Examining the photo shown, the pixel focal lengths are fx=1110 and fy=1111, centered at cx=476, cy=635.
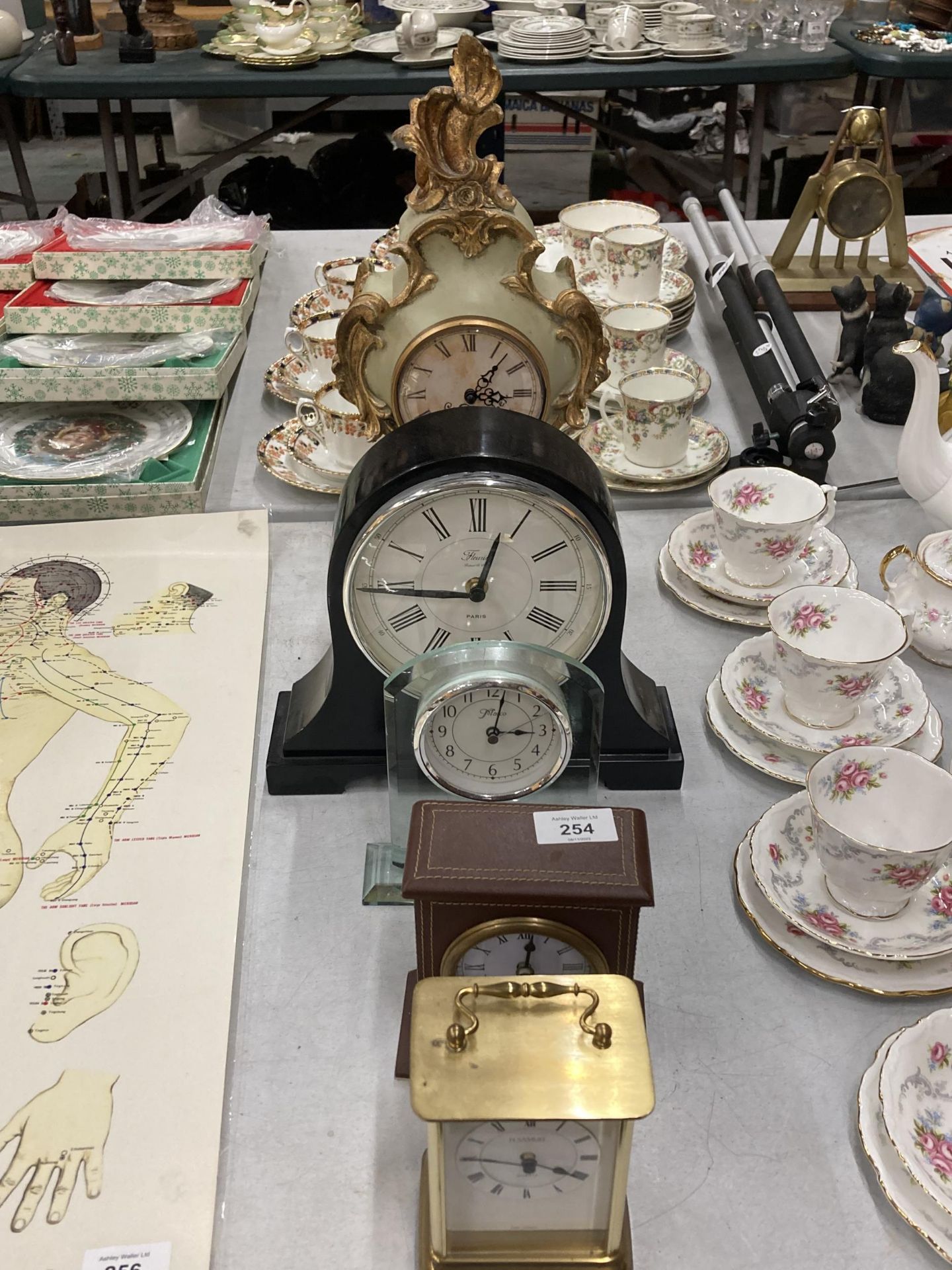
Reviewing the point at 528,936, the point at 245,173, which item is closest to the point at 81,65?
the point at 245,173

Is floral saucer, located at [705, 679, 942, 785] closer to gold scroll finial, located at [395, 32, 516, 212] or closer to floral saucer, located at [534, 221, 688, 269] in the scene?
gold scroll finial, located at [395, 32, 516, 212]

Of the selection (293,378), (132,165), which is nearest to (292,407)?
(293,378)

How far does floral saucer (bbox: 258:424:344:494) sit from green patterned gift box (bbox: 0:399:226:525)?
4.3 inches

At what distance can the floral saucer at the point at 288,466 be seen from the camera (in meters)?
1.52

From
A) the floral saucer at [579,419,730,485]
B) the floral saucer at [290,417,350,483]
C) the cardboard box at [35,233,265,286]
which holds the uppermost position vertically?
the cardboard box at [35,233,265,286]

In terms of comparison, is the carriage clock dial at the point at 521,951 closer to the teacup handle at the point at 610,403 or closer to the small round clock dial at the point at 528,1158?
the small round clock dial at the point at 528,1158

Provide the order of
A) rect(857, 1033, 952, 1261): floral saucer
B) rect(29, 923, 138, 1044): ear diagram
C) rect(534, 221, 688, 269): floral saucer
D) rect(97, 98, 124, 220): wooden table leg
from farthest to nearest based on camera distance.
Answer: rect(97, 98, 124, 220): wooden table leg → rect(534, 221, 688, 269): floral saucer → rect(29, 923, 138, 1044): ear diagram → rect(857, 1033, 952, 1261): floral saucer

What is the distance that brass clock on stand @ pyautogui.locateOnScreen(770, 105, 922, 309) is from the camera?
72.9 inches

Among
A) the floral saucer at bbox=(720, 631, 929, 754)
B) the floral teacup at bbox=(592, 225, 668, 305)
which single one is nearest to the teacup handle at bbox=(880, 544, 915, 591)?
the floral saucer at bbox=(720, 631, 929, 754)

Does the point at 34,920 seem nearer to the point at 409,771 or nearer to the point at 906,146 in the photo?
the point at 409,771

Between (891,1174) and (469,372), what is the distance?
82 cm

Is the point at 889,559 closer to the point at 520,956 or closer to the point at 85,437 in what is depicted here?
the point at 520,956

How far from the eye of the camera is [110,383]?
5.08 feet

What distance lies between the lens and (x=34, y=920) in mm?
955
